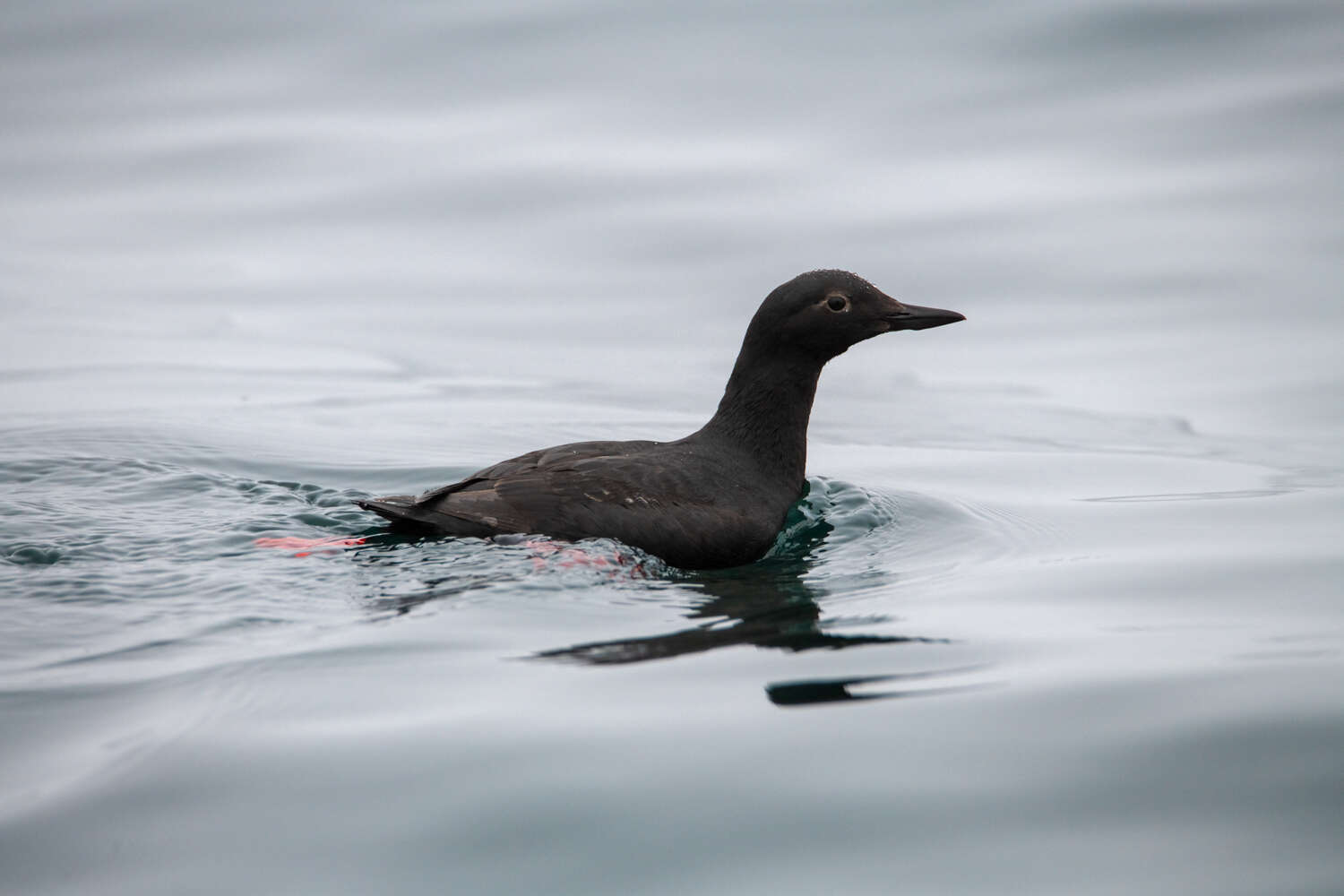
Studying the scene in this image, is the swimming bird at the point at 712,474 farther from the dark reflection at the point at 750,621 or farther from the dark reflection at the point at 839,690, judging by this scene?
the dark reflection at the point at 839,690

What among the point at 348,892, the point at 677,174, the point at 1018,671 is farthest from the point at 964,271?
the point at 348,892

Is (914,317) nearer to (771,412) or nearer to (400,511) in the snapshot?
(771,412)

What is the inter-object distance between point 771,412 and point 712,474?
578 mm

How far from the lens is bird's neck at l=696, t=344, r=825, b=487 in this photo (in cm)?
705

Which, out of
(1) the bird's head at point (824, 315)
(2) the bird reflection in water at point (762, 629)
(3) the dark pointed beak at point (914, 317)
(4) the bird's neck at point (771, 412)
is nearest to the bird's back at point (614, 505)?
(2) the bird reflection in water at point (762, 629)

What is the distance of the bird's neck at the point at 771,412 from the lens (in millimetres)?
7047

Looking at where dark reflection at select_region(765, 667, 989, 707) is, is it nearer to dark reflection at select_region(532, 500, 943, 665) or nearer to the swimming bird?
dark reflection at select_region(532, 500, 943, 665)

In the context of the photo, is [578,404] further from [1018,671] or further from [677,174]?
[1018,671]

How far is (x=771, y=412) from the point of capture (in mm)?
7086

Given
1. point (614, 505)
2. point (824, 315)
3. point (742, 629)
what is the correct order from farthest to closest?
point (824, 315) < point (614, 505) < point (742, 629)

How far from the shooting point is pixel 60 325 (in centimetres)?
1171

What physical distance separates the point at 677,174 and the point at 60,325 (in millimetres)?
5474

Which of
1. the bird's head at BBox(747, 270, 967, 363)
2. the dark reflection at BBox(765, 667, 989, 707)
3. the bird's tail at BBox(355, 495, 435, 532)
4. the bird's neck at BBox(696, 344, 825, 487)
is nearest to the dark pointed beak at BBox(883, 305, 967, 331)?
the bird's head at BBox(747, 270, 967, 363)

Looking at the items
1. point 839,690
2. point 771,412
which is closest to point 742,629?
point 839,690
